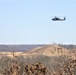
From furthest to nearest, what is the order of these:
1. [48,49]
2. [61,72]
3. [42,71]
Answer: [48,49]
[61,72]
[42,71]

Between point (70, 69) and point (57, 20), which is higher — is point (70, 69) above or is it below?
below

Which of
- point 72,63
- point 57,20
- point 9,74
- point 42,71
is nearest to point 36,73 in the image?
point 42,71

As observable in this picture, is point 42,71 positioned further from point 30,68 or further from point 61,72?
point 61,72

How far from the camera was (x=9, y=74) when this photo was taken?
8.91 m

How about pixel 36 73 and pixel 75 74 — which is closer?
pixel 36 73

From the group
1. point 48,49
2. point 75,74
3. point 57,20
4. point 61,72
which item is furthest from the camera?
point 48,49

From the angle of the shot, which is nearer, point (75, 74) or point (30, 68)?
point (30, 68)

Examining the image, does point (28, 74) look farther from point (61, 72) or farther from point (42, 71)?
point (61, 72)

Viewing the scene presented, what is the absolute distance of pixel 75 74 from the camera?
33.6ft

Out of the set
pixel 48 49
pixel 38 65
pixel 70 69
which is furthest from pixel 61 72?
pixel 48 49

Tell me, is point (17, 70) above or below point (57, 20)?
below

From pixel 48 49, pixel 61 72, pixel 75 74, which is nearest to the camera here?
pixel 61 72

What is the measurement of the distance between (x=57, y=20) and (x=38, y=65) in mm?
9789

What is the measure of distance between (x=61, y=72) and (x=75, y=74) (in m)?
1.06
